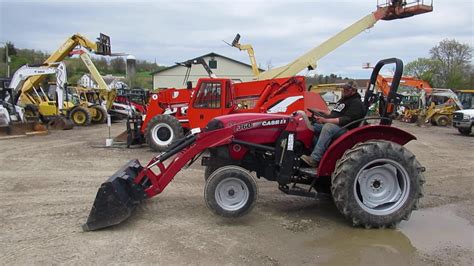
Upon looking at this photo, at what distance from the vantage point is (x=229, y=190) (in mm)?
5223

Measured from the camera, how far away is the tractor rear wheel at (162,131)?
11648 millimetres

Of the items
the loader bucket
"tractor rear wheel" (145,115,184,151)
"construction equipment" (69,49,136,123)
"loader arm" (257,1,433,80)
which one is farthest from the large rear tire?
the loader bucket

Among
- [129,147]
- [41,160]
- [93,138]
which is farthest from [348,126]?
[93,138]

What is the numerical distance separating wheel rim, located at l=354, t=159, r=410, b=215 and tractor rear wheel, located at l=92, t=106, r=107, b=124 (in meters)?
17.8

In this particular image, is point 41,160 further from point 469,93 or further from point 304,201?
point 469,93

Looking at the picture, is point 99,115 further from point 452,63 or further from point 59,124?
point 452,63

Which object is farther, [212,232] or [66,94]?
[66,94]

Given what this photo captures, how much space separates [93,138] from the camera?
48.4ft

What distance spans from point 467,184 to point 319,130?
3944mm

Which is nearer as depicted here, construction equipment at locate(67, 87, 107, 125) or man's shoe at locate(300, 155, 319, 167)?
man's shoe at locate(300, 155, 319, 167)

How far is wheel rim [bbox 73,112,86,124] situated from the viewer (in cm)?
1995

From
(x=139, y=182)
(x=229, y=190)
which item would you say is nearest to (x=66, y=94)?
(x=139, y=182)

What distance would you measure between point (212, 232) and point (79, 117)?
16.7 metres

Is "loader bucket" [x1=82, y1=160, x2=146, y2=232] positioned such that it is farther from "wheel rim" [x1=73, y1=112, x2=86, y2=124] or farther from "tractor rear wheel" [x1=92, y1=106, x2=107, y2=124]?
"tractor rear wheel" [x1=92, y1=106, x2=107, y2=124]
